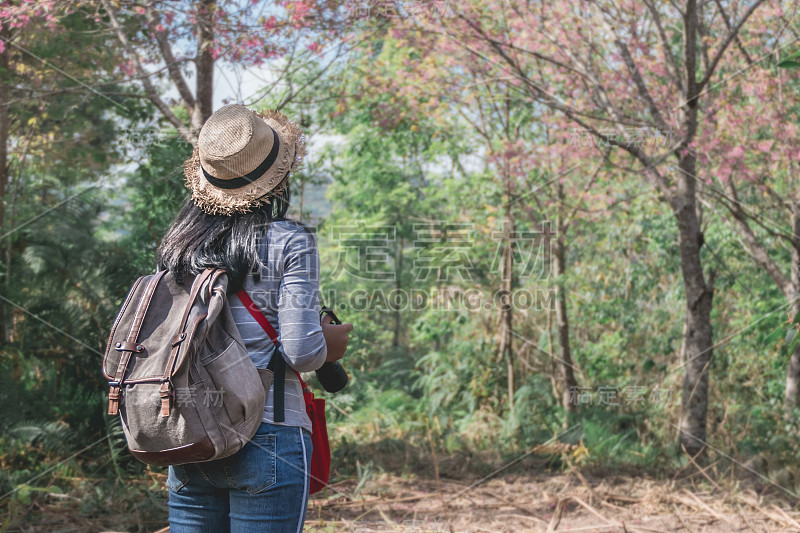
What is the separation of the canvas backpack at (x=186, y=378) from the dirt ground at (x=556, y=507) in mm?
2191

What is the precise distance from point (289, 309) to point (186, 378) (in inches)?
10.0

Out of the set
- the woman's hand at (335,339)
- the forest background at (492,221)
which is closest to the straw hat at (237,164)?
the woman's hand at (335,339)

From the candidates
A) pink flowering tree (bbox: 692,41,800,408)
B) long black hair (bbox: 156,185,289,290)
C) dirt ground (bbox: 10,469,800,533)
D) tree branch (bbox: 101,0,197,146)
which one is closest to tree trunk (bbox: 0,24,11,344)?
tree branch (bbox: 101,0,197,146)

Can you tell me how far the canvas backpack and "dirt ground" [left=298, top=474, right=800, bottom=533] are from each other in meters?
2.19

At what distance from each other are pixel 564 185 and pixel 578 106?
1.01 meters

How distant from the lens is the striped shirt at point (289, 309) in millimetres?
1455

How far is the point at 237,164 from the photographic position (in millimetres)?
1620

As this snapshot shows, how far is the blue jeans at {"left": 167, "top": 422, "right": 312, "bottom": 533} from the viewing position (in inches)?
56.2

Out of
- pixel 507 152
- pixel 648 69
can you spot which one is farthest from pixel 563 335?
pixel 648 69

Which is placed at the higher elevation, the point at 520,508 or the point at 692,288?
the point at 692,288

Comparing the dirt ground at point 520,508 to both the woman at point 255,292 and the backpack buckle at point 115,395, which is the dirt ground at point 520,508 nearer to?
the woman at point 255,292

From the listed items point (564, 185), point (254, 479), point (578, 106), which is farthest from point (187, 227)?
point (564, 185)

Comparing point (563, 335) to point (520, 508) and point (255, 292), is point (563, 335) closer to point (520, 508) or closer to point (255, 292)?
point (520, 508)

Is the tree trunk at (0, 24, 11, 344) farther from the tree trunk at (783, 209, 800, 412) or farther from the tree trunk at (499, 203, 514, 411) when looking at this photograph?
the tree trunk at (783, 209, 800, 412)
